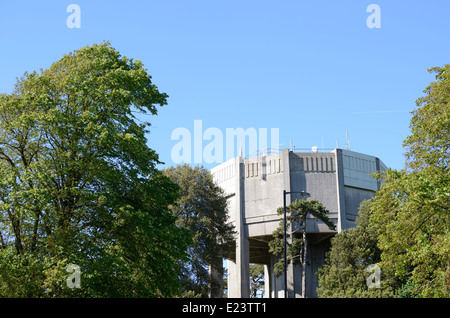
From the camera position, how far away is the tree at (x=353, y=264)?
152ft

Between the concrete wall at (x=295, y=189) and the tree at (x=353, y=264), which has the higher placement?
the concrete wall at (x=295, y=189)

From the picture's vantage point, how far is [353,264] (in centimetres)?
4938

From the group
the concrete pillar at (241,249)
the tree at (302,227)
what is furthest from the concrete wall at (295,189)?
the tree at (302,227)

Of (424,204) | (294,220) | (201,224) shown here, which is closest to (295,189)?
(294,220)

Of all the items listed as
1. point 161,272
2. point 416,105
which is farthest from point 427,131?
point 161,272

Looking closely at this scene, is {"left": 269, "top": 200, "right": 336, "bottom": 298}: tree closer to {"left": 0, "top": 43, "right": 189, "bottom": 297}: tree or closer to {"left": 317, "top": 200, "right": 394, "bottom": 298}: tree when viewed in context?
{"left": 317, "top": 200, "right": 394, "bottom": 298}: tree

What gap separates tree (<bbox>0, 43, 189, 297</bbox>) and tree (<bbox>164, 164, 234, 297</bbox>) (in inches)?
945

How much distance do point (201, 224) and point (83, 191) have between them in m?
29.8

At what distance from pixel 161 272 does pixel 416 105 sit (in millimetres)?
15604

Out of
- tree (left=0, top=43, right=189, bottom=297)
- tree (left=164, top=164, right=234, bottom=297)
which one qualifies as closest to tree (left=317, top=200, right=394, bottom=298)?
tree (left=164, top=164, right=234, bottom=297)

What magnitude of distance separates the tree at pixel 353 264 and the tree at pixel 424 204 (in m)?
20.7

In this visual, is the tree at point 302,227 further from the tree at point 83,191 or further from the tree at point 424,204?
the tree at point 83,191

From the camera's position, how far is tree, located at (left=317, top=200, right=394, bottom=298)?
152 feet

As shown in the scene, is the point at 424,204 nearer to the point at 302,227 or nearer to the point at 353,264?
the point at 353,264
